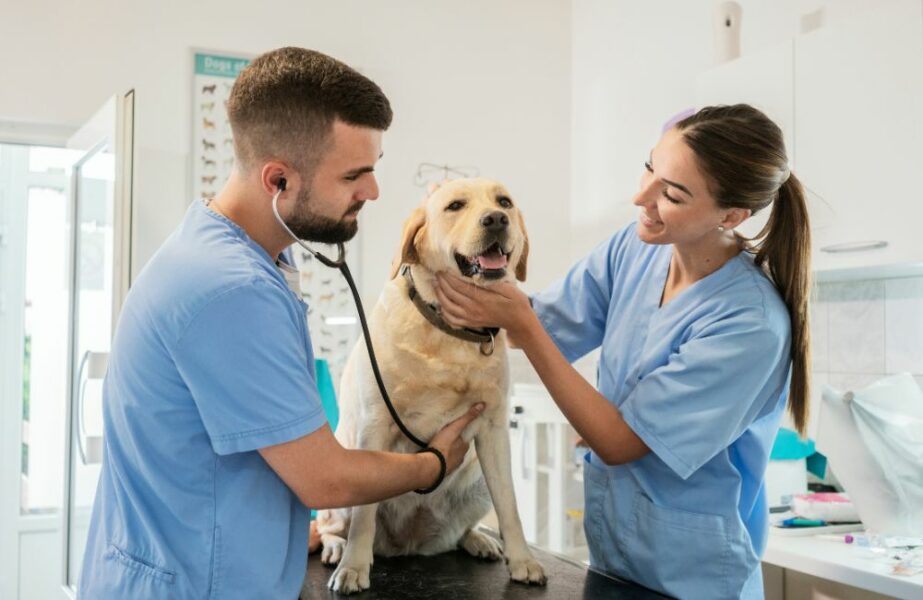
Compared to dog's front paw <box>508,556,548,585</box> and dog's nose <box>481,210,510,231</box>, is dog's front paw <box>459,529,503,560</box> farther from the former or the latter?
dog's nose <box>481,210,510,231</box>

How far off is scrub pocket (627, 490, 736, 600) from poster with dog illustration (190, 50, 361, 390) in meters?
2.13

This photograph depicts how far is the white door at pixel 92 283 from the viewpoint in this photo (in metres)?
2.58

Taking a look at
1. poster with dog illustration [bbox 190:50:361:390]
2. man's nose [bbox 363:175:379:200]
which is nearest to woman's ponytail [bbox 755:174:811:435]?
man's nose [bbox 363:175:379:200]

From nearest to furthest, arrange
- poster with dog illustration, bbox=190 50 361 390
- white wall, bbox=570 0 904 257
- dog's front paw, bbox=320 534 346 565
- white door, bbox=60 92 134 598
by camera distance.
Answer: dog's front paw, bbox=320 534 346 565
white door, bbox=60 92 134 598
white wall, bbox=570 0 904 257
poster with dog illustration, bbox=190 50 361 390

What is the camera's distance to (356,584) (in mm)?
1301

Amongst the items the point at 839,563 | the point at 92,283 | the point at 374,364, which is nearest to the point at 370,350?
the point at 374,364

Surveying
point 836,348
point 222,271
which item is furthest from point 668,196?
point 836,348

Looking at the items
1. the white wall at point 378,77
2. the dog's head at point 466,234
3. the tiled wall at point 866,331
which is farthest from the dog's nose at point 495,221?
the white wall at point 378,77

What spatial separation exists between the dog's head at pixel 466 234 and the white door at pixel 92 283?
140cm

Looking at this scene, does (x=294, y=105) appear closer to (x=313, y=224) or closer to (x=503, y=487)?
(x=313, y=224)

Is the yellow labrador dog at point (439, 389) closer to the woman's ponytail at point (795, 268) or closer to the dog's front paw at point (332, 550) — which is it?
the dog's front paw at point (332, 550)

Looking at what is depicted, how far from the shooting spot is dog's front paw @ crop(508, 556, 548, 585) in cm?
135

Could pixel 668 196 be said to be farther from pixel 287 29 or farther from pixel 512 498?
pixel 287 29

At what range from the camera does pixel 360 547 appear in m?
1.36
